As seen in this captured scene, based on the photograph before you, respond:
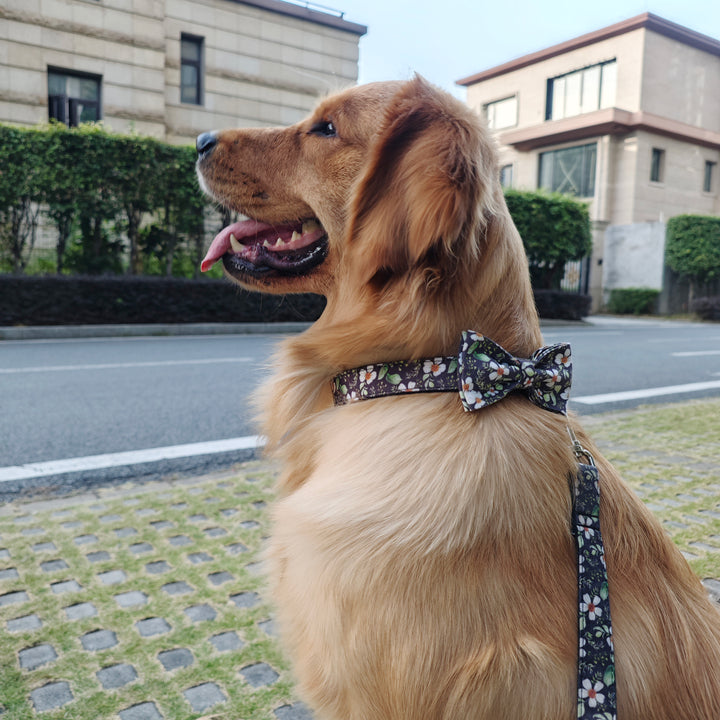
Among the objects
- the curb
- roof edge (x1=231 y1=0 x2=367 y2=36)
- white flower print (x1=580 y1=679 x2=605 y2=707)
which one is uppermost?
roof edge (x1=231 y1=0 x2=367 y2=36)

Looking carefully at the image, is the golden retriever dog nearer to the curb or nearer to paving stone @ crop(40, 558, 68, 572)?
paving stone @ crop(40, 558, 68, 572)

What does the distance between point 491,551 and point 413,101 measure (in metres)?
1.03

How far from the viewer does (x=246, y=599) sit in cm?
249

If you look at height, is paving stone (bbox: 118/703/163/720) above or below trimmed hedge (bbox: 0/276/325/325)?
below

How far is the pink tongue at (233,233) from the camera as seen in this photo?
6.61 ft

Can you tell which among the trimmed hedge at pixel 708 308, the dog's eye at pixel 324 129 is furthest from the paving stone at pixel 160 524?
the trimmed hedge at pixel 708 308

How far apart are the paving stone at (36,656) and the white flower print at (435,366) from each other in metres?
1.55

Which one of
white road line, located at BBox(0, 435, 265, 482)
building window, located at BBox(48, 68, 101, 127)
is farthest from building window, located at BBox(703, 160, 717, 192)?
white road line, located at BBox(0, 435, 265, 482)

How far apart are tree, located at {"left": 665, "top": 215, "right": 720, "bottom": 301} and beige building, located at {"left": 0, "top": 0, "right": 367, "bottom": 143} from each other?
13736 mm

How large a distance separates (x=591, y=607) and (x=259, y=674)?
1.24 meters

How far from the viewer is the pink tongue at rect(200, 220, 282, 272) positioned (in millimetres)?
2014

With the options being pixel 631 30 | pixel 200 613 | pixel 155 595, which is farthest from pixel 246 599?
pixel 631 30

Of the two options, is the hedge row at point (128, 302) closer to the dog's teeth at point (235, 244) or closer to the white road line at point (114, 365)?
the white road line at point (114, 365)

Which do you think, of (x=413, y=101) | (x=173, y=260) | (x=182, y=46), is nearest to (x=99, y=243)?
(x=173, y=260)
